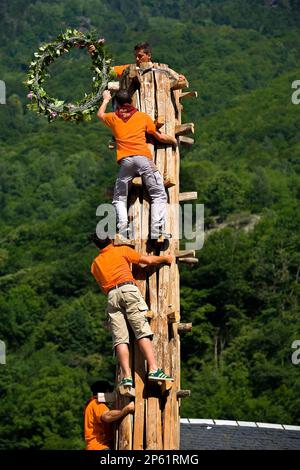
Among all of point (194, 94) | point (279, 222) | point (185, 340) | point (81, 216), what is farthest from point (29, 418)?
point (194, 94)

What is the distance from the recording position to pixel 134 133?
12.4 m

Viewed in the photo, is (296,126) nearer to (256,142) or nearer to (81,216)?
(256,142)

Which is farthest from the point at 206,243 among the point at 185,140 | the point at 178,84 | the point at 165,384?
the point at 165,384

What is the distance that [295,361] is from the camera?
73125mm

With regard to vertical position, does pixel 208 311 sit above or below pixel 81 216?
below

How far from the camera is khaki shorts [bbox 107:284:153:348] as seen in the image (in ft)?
38.0

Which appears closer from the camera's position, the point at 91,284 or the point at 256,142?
the point at 91,284

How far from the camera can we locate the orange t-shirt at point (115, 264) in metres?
11.9

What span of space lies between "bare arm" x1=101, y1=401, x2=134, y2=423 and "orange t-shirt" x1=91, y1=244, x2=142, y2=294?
3.41 ft

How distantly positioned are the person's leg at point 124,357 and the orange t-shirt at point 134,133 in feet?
5.72

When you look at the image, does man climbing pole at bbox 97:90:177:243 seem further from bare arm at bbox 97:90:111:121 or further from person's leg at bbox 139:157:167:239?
bare arm at bbox 97:90:111:121

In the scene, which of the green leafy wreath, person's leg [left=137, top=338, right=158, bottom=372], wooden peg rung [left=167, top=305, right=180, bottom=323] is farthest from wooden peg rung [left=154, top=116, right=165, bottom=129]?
person's leg [left=137, top=338, right=158, bottom=372]

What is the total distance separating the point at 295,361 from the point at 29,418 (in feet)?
44.5

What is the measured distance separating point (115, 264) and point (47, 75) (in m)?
2.42
